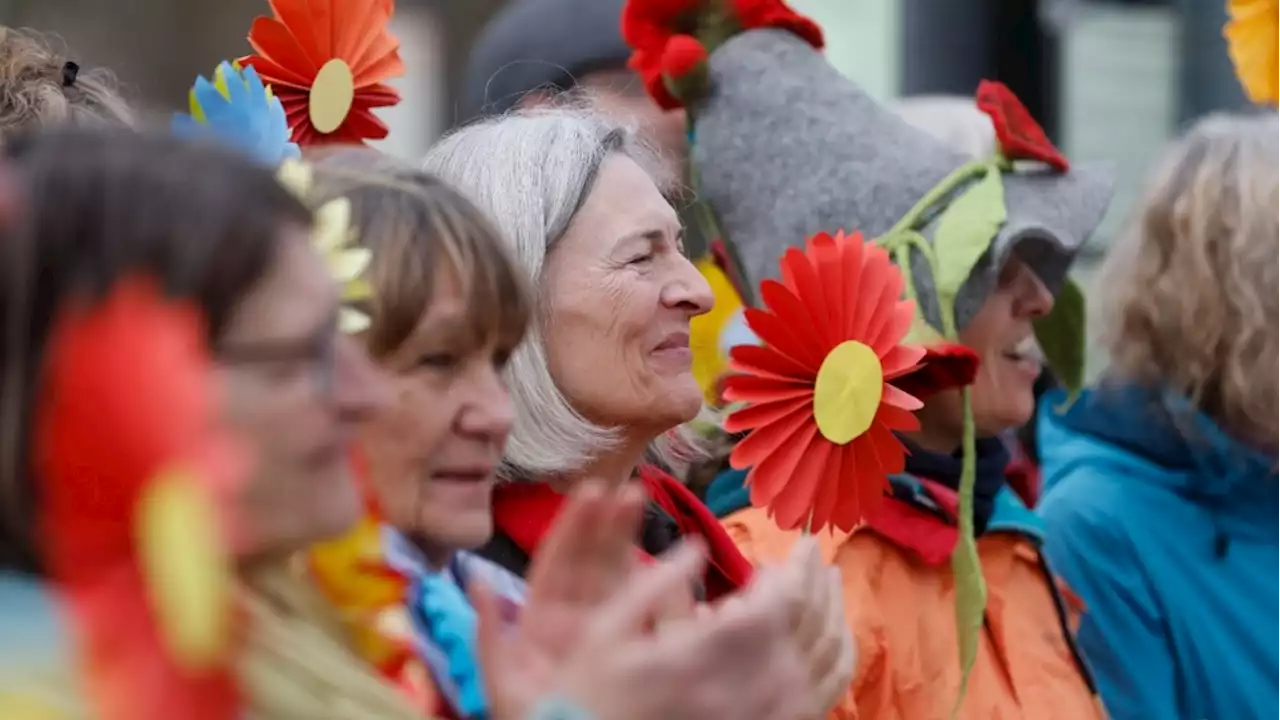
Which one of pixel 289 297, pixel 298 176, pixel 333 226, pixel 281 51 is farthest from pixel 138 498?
pixel 281 51

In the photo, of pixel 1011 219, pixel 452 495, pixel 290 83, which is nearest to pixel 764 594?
pixel 452 495

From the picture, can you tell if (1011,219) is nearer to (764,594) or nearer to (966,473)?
(966,473)

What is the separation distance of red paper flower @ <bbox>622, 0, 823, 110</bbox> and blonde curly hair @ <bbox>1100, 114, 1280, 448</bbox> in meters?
0.72

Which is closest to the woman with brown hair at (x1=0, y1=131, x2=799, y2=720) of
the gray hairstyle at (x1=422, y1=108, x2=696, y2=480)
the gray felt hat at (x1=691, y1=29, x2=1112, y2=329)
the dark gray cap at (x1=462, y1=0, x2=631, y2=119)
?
the gray hairstyle at (x1=422, y1=108, x2=696, y2=480)

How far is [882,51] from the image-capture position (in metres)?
6.45

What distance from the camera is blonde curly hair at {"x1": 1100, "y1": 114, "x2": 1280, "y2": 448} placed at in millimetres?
2932

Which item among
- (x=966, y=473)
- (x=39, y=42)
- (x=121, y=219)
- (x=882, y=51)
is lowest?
(x=882, y=51)

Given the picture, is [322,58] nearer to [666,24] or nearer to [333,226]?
[666,24]

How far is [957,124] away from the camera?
3150mm

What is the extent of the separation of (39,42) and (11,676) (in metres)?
1.45

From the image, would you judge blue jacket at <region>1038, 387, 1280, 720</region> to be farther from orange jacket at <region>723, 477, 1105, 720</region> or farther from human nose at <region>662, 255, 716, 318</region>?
human nose at <region>662, 255, 716, 318</region>

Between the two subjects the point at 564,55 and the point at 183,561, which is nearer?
the point at 183,561

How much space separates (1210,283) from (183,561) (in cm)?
230

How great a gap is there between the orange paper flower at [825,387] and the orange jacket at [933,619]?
228 millimetres
